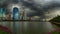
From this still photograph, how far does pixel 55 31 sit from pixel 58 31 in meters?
0.18

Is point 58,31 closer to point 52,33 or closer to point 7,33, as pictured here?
point 52,33

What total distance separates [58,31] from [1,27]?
341 centimetres

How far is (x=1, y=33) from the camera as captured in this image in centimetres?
1171

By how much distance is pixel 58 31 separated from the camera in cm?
1193

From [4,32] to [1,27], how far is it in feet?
1.64

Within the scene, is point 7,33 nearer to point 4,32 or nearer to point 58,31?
point 4,32

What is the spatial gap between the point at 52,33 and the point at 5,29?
9.21 ft

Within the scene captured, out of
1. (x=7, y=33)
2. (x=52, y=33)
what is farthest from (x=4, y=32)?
(x=52, y=33)

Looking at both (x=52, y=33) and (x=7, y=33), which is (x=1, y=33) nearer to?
(x=7, y=33)

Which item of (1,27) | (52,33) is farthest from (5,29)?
(52,33)

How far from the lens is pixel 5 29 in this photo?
12172 mm

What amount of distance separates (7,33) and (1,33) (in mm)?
386

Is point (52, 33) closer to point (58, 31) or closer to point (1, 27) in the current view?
point (58, 31)

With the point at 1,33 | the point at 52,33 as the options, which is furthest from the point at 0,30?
the point at 52,33
